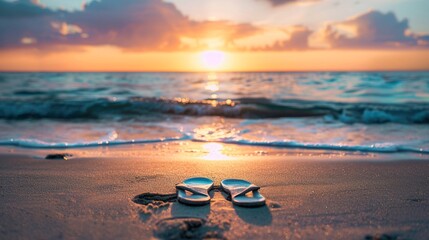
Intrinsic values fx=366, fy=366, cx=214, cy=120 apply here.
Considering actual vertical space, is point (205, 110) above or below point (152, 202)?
above

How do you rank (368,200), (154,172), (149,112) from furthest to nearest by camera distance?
(149,112) < (154,172) < (368,200)

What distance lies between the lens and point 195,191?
9.24 feet

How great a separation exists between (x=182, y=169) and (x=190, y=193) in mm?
989

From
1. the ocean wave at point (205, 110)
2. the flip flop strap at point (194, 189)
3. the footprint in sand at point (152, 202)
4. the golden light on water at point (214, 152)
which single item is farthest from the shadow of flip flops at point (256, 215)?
the ocean wave at point (205, 110)

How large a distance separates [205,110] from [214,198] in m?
8.47

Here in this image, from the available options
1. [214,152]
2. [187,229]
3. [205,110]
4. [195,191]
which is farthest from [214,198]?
[205,110]

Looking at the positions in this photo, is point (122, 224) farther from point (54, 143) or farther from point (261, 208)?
point (54, 143)

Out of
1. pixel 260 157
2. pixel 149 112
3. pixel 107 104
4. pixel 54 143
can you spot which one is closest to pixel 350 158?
pixel 260 157

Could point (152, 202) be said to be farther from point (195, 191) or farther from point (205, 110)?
point (205, 110)

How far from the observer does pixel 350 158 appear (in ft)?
15.1

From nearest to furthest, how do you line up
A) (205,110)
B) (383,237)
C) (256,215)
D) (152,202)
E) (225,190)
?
(383,237), (256,215), (152,202), (225,190), (205,110)

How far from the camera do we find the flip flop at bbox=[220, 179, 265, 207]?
103 inches

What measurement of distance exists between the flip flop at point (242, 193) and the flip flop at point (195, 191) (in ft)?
0.53

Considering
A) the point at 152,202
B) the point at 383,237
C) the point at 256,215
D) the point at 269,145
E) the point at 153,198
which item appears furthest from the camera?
the point at 269,145
